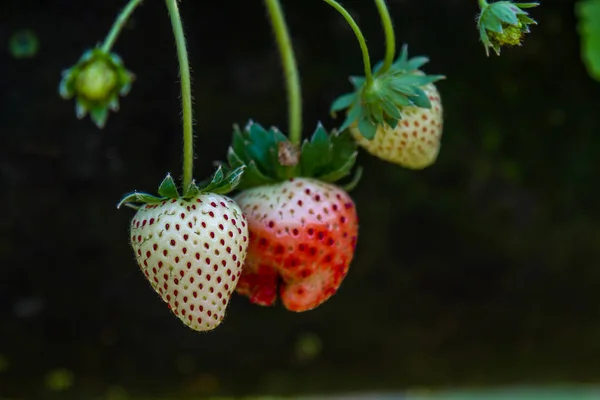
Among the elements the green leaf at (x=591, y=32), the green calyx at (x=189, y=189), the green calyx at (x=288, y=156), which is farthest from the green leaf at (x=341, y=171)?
the green leaf at (x=591, y=32)

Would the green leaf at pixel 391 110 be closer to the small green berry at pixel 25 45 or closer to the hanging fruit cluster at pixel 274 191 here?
the hanging fruit cluster at pixel 274 191

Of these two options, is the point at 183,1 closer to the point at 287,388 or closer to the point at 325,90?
the point at 325,90

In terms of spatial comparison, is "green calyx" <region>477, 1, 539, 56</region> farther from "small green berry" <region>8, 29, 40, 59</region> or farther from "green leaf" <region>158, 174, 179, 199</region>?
"small green berry" <region>8, 29, 40, 59</region>

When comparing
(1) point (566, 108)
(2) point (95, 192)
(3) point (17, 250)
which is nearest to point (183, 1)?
(2) point (95, 192)

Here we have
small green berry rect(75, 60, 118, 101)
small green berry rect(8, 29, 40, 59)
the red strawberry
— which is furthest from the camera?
small green berry rect(8, 29, 40, 59)

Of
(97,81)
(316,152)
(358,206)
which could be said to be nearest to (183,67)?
(97,81)

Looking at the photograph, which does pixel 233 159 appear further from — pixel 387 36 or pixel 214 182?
pixel 387 36

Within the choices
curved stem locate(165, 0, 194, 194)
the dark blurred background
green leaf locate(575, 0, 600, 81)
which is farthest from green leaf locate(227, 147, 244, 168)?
green leaf locate(575, 0, 600, 81)
